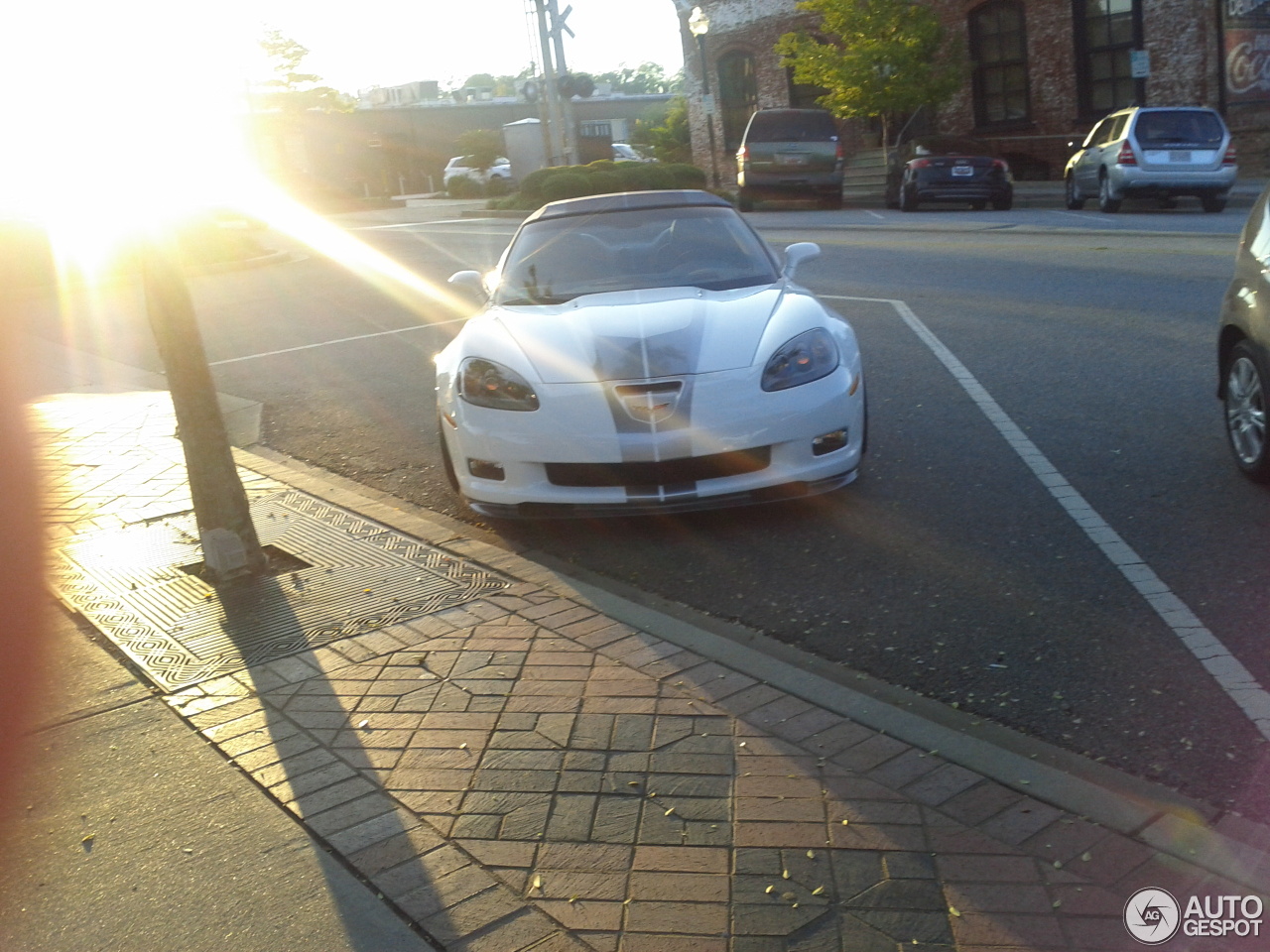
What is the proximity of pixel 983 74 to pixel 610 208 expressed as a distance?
28.6m

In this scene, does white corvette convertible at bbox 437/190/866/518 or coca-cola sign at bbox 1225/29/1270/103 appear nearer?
white corvette convertible at bbox 437/190/866/518


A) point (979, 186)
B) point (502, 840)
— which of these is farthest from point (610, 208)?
point (979, 186)

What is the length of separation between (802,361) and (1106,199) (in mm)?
17655

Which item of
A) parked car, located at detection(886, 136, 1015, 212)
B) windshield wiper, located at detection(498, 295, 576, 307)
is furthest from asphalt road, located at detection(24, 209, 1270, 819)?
parked car, located at detection(886, 136, 1015, 212)

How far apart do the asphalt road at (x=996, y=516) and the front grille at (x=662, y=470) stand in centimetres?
33

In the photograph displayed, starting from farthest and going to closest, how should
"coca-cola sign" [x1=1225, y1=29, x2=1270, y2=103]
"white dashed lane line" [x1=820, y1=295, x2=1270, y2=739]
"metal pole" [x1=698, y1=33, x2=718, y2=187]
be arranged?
"metal pole" [x1=698, y1=33, x2=718, y2=187]
"coca-cola sign" [x1=1225, y1=29, x2=1270, y2=103]
"white dashed lane line" [x1=820, y1=295, x2=1270, y2=739]

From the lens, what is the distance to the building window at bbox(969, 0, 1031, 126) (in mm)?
32031

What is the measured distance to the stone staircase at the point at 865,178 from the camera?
1251 inches

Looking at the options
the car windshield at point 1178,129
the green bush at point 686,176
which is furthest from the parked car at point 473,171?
the car windshield at point 1178,129

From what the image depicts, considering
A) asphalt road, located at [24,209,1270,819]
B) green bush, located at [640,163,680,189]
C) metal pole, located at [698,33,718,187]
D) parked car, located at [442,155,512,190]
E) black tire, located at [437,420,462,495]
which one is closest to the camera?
asphalt road, located at [24,209,1270,819]

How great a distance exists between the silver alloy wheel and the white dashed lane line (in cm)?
76

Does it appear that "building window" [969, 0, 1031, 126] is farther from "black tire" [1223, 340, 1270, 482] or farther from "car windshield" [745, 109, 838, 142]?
"black tire" [1223, 340, 1270, 482]

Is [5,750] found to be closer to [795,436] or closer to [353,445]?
[795,436]

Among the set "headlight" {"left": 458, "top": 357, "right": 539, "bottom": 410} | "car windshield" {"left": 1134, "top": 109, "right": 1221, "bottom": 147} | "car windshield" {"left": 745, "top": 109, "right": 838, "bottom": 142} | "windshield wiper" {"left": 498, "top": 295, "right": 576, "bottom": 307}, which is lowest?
"headlight" {"left": 458, "top": 357, "right": 539, "bottom": 410}
